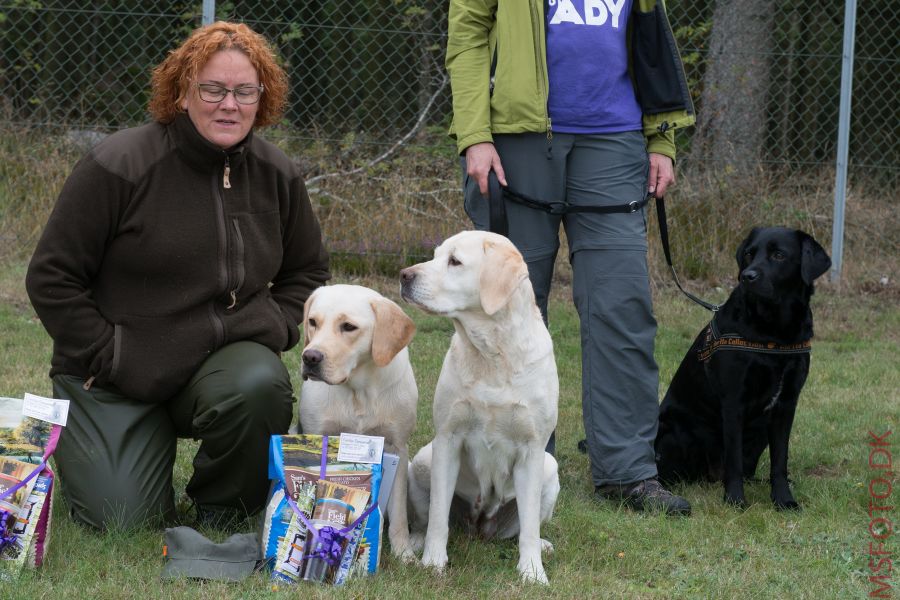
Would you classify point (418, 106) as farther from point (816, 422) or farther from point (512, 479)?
point (512, 479)

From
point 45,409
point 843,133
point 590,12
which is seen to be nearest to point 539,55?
point 590,12

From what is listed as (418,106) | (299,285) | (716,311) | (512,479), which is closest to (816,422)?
(716,311)

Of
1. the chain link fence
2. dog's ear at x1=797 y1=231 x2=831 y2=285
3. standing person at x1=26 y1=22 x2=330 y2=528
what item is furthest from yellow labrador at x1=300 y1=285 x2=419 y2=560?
the chain link fence

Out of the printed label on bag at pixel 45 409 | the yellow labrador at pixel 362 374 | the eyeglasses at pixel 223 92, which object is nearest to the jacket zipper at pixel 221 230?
the eyeglasses at pixel 223 92

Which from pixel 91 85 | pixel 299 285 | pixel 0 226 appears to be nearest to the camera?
pixel 299 285

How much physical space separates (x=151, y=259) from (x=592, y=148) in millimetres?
1516

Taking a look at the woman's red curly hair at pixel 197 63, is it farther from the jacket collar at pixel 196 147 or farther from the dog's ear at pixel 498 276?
the dog's ear at pixel 498 276

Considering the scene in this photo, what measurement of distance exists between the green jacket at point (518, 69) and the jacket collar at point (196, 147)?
772 millimetres

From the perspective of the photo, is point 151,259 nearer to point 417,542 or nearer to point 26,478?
Answer: point 26,478

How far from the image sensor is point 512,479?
9.85 feet

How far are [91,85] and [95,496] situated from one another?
627 centimetres

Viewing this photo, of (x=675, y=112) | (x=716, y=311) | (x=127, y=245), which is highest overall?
(x=675, y=112)

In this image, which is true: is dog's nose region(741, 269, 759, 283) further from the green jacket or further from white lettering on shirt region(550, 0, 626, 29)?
white lettering on shirt region(550, 0, 626, 29)

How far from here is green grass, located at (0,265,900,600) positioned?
262 centimetres
